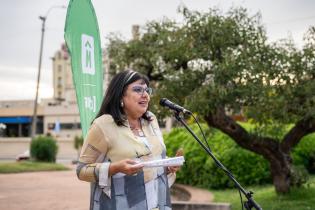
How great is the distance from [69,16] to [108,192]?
2.48 meters

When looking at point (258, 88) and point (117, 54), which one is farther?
point (117, 54)

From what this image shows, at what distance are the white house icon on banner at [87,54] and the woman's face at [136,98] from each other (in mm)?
2039

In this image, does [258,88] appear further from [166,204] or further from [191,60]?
[166,204]

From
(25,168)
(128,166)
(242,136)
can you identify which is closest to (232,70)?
(242,136)

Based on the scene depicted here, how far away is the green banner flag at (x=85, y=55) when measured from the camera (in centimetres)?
504

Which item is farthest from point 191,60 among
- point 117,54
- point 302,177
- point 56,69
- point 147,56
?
point 56,69

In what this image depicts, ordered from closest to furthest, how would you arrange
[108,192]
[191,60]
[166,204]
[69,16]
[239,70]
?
[108,192]
[166,204]
[69,16]
[239,70]
[191,60]

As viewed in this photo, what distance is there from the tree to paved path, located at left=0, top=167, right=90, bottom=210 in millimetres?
3561

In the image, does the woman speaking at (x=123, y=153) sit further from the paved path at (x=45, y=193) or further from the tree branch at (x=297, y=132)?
the paved path at (x=45, y=193)

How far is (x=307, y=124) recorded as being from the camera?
8.23 meters

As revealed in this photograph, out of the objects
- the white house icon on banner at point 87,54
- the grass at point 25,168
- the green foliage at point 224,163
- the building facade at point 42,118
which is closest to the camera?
the white house icon on banner at point 87,54

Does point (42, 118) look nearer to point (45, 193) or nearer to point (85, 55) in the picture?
point (45, 193)

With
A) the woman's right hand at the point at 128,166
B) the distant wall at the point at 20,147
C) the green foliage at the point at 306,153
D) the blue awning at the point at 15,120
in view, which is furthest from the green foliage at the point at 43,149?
the blue awning at the point at 15,120

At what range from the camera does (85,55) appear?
527cm
